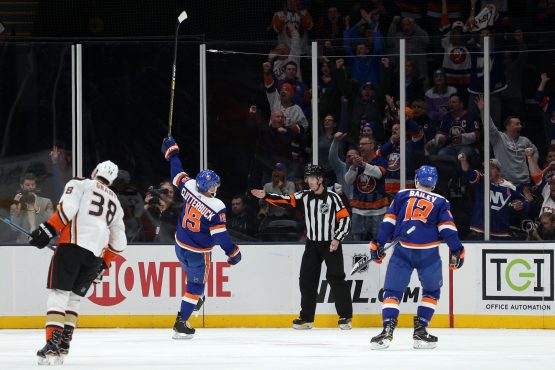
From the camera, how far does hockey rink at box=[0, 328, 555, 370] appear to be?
7.23 meters

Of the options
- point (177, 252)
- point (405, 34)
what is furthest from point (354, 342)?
point (405, 34)

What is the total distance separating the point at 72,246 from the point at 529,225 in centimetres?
462

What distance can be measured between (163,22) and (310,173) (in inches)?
156

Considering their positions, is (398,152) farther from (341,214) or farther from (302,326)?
(302,326)

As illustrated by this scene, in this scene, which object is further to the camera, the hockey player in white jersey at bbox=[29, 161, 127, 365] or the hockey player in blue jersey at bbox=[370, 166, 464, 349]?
the hockey player in blue jersey at bbox=[370, 166, 464, 349]

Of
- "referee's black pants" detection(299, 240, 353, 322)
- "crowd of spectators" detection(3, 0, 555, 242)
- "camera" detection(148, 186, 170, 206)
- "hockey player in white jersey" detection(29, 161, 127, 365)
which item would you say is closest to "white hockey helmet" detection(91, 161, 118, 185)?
"hockey player in white jersey" detection(29, 161, 127, 365)

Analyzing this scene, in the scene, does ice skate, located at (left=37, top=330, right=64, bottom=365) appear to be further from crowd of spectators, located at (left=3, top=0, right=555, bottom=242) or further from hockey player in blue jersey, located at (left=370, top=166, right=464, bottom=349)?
crowd of spectators, located at (left=3, top=0, right=555, bottom=242)

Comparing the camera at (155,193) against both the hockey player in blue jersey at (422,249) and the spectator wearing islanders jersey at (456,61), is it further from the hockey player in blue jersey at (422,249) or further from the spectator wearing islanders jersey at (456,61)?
the hockey player in blue jersey at (422,249)

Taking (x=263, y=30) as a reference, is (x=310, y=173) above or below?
below

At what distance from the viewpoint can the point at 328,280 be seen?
1012 cm

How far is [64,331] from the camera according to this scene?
733 cm

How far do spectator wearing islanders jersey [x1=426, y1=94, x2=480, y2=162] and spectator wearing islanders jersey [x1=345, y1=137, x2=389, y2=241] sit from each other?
20.1 inches

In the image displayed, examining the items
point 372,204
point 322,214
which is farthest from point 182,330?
point 372,204

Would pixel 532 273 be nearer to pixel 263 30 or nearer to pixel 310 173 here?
pixel 310 173
